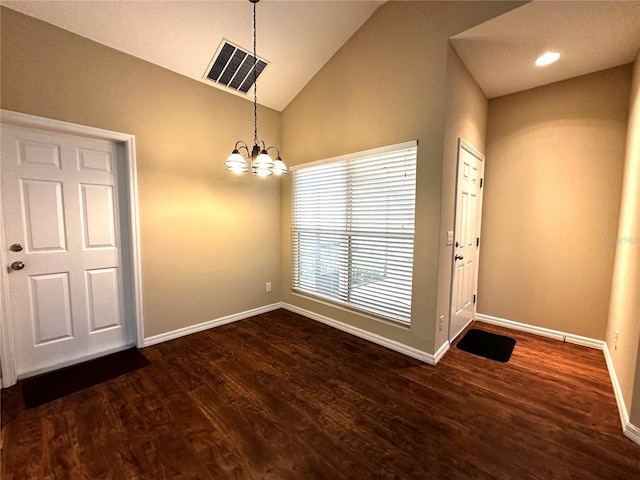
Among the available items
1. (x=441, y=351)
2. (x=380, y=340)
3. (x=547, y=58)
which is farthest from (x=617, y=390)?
(x=547, y=58)

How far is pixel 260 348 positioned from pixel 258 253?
1.35m

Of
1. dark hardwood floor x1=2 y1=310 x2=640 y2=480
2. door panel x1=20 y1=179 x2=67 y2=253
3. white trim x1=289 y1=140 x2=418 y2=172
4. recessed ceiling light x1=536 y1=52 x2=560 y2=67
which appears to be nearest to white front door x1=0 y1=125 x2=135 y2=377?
door panel x1=20 y1=179 x2=67 y2=253

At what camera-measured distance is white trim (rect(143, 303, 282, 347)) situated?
2828mm

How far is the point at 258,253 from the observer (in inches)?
146

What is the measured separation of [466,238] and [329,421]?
2.41 metres

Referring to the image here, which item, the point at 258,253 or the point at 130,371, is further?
the point at 258,253

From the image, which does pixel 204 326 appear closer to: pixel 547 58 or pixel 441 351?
pixel 441 351

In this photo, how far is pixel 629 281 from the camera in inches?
79.7

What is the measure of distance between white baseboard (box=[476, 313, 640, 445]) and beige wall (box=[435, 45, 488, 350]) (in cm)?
118

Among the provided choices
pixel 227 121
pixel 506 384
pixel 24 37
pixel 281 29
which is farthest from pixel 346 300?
pixel 24 37

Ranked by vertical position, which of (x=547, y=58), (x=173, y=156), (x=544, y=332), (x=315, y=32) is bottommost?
(x=544, y=332)

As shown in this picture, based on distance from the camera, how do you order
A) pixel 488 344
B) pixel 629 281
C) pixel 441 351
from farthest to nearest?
pixel 488 344, pixel 441 351, pixel 629 281

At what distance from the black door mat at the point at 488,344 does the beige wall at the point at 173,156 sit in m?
2.61

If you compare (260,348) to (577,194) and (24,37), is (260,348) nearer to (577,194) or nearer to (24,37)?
(24,37)
